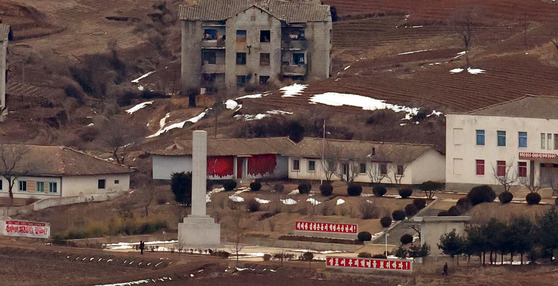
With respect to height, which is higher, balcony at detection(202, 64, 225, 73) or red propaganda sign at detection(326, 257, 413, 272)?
balcony at detection(202, 64, 225, 73)

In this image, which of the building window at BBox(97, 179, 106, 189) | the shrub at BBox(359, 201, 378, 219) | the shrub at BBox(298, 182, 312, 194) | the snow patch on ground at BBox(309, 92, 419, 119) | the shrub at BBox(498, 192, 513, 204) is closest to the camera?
the shrub at BBox(498, 192, 513, 204)

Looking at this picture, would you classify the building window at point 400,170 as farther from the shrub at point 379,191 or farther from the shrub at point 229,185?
the shrub at point 229,185

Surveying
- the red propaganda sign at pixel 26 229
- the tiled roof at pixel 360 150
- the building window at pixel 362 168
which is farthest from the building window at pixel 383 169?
the red propaganda sign at pixel 26 229

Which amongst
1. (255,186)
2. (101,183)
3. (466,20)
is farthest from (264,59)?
(255,186)

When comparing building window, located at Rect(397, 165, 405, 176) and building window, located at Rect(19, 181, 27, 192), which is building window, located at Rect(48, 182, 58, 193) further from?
building window, located at Rect(397, 165, 405, 176)

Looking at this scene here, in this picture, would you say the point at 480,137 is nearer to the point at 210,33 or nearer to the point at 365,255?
the point at 365,255

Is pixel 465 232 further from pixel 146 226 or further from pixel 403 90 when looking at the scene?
pixel 403 90

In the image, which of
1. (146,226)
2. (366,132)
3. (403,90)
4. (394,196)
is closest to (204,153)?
(146,226)

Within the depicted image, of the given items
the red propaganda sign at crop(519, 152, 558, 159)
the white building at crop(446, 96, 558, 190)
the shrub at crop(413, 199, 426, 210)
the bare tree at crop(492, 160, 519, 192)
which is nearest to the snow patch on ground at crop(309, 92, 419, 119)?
the white building at crop(446, 96, 558, 190)
